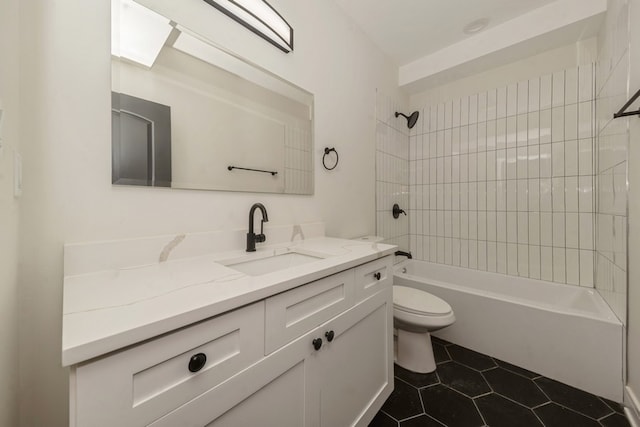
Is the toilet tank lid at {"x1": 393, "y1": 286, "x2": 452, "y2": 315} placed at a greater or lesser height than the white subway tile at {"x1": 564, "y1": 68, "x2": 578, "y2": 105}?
lesser

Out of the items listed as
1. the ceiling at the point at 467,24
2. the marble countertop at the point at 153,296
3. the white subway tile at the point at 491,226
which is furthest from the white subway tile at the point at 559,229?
the marble countertop at the point at 153,296

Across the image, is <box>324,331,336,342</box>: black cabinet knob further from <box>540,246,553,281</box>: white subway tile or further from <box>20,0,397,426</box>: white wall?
<box>540,246,553,281</box>: white subway tile

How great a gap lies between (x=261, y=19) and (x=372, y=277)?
1371 millimetres

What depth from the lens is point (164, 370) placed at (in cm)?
48

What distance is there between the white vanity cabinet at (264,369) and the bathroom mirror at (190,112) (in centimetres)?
67

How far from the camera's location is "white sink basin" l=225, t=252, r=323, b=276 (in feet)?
3.52

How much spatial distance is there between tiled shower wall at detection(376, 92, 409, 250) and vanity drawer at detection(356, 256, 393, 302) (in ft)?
3.31

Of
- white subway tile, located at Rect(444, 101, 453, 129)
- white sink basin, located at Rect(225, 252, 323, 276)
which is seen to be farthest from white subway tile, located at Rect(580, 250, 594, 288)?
white sink basin, located at Rect(225, 252, 323, 276)

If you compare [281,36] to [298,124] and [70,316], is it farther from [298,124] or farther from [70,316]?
[70,316]

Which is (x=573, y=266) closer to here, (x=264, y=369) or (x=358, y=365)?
(x=358, y=365)

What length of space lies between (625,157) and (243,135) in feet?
6.56

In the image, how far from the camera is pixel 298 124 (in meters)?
1.48

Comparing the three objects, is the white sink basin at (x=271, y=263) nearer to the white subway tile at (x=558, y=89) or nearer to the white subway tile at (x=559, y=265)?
the white subway tile at (x=559, y=265)

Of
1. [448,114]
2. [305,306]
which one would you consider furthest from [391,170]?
[305,306]
